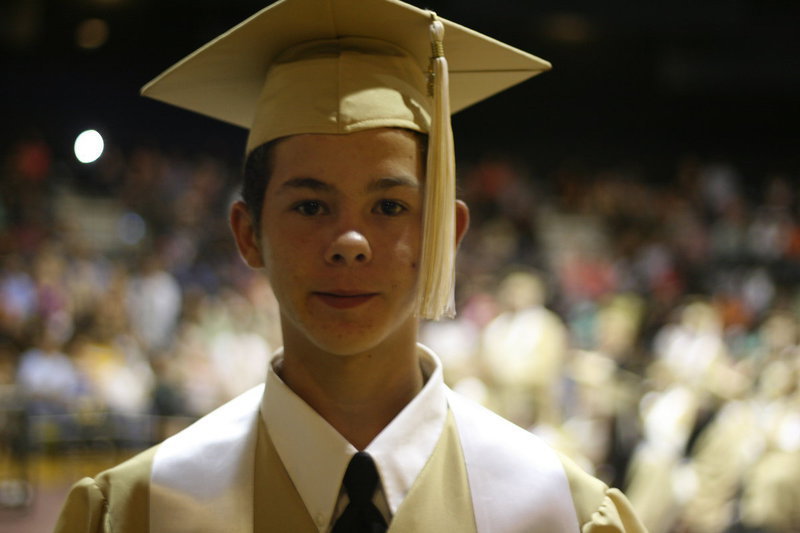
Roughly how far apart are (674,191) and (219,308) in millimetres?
4708

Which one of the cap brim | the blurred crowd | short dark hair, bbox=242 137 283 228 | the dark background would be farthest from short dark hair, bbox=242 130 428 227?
the blurred crowd

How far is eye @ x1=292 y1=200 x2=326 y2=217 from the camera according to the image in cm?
124

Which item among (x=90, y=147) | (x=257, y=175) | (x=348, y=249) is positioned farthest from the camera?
(x=90, y=147)

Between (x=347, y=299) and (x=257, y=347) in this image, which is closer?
(x=347, y=299)

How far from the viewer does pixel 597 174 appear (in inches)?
372

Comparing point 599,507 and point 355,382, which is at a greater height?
point 355,382

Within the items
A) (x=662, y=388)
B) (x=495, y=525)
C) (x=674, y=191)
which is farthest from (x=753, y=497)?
(x=495, y=525)

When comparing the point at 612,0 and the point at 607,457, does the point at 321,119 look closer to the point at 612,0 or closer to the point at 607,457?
the point at 607,457

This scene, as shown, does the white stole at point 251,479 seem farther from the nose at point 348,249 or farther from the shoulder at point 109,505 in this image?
the nose at point 348,249

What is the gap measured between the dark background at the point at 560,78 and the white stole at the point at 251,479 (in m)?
2.13

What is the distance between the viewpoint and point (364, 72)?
127cm

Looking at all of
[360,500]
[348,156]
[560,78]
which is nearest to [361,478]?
[360,500]

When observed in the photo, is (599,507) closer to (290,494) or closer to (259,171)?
(290,494)

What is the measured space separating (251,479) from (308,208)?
1.04ft
